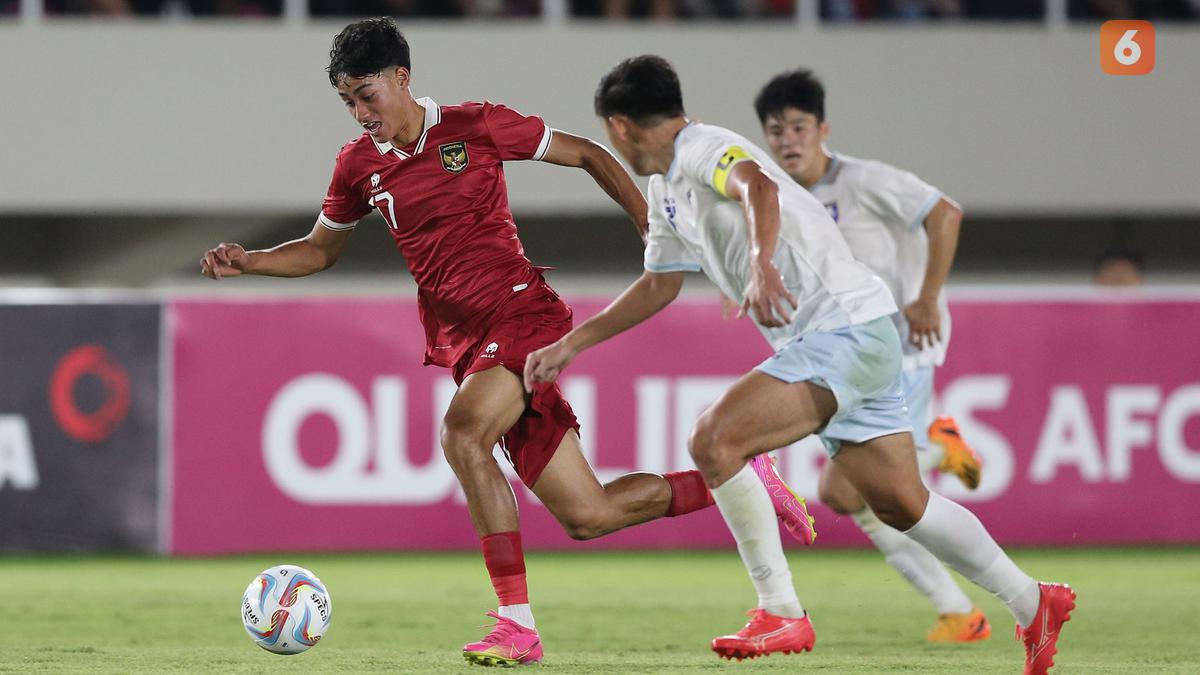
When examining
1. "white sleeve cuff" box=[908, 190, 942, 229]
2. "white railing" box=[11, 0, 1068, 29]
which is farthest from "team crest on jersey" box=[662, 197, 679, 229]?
"white railing" box=[11, 0, 1068, 29]

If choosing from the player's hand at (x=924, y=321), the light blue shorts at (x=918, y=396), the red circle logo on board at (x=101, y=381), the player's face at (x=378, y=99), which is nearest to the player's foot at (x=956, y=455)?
the light blue shorts at (x=918, y=396)

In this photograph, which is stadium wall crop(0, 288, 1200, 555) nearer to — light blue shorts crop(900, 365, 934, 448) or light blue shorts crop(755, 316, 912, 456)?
light blue shorts crop(900, 365, 934, 448)

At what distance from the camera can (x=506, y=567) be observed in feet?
18.7

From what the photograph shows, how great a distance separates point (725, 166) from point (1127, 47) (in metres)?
11.0

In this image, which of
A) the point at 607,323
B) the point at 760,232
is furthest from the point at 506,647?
the point at 760,232

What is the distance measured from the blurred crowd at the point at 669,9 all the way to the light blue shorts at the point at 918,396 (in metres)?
8.34

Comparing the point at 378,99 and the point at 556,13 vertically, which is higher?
the point at 556,13

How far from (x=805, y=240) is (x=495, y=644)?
1.62m

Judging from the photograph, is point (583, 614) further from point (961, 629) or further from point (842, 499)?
point (961, 629)

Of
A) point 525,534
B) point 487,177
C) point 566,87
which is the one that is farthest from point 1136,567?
point 566,87

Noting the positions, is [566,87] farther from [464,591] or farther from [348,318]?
[464,591]

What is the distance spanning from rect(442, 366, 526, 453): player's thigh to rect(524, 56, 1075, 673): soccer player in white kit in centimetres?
39

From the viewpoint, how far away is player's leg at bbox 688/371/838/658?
516 cm

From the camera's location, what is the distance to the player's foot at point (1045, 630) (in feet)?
17.3
